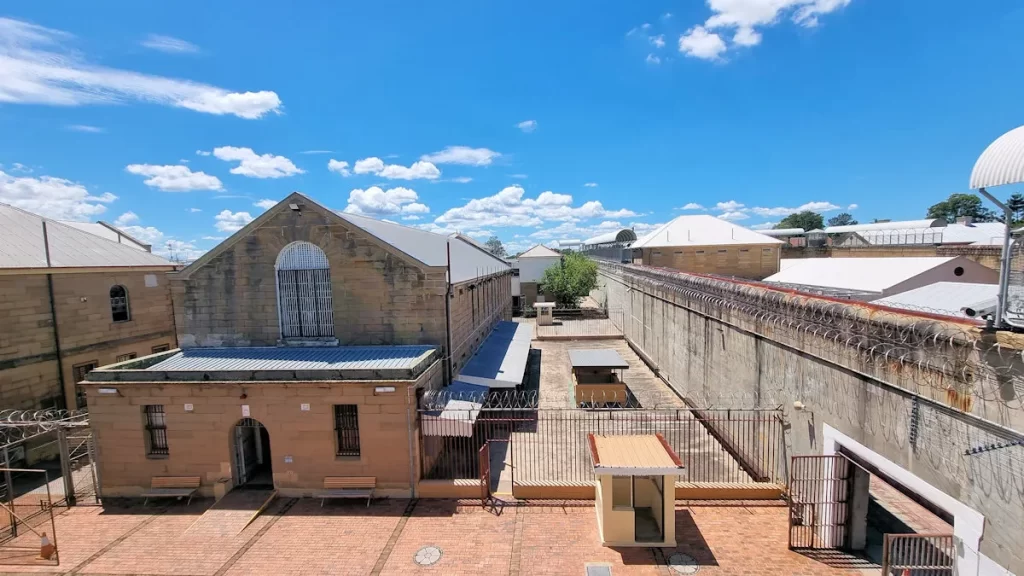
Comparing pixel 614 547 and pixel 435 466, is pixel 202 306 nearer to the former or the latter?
pixel 435 466

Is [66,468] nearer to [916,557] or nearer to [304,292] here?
[304,292]

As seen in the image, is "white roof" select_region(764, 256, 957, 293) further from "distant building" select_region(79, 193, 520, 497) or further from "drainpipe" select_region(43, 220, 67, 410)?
"drainpipe" select_region(43, 220, 67, 410)

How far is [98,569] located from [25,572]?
1.55 meters

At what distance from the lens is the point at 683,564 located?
9172 mm

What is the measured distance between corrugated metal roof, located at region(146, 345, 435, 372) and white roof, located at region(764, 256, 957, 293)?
786 inches

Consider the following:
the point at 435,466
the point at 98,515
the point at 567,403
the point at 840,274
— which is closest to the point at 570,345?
the point at 567,403

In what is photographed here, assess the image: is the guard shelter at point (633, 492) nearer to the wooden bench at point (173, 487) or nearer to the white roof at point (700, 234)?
the wooden bench at point (173, 487)

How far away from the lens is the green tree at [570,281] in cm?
4447

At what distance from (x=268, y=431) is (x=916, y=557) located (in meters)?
15.0

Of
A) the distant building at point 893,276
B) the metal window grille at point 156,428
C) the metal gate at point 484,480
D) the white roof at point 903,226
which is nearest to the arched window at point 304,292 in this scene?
the metal window grille at point 156,428

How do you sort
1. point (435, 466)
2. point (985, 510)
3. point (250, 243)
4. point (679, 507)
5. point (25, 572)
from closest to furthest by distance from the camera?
point (985, 510), point (25, 572), point (679, 507), point (435, 466), point (250, 243)

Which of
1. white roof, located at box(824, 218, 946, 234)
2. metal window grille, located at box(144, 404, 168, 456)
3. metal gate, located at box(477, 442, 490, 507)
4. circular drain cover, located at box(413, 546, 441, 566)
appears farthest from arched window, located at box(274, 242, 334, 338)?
white roof, located at box(824, 218, 946, 234)

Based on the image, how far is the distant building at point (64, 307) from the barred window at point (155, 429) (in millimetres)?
7436

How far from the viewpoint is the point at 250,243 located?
1475 centimetres
